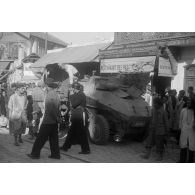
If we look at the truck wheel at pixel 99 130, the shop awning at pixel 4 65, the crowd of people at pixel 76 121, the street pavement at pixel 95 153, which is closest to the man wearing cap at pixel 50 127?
the crowd of people at pixel 76 121

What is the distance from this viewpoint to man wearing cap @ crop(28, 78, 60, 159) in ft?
20.0

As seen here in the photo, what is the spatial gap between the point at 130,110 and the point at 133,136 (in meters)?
1.14

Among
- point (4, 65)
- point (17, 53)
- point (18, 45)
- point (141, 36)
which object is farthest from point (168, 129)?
point (18, 45)

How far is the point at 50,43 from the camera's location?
27.6 metres

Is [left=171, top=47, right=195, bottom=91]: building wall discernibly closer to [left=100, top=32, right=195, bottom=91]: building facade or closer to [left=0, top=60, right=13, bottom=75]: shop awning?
[left=100, top=32, right=195, bottom=91]: building facade

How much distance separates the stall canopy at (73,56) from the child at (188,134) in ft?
32.5

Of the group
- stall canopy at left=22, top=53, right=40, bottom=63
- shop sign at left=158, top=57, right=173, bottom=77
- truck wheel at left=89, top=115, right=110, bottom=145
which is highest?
stall canopy at left=22, top=53, right=40, bottom=63

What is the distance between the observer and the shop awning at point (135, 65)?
11.8 metres

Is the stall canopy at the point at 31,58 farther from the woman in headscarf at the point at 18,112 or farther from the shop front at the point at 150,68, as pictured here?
the woman in headscarf at the point at 18,112

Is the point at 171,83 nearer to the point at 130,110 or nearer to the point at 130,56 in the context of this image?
the point at 130,56

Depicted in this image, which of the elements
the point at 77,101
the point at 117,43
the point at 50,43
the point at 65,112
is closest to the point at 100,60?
the point at 117,43

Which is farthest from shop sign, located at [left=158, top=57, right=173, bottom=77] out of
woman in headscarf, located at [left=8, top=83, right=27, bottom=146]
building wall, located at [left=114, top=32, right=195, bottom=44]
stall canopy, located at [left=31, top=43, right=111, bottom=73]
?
woman in headscarf, located at [left=8, top=83, right=27, bottom=146]

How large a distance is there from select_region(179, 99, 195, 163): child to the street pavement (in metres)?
0.58

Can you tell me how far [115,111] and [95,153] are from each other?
53.5 inches
